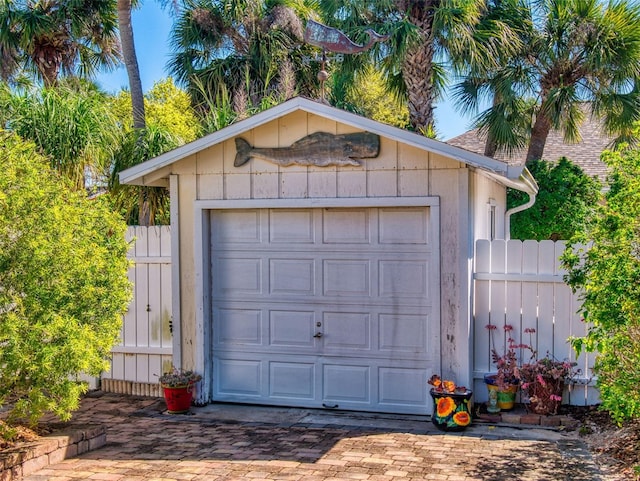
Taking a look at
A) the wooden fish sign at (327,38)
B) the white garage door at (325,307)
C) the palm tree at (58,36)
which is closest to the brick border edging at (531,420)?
the white garage door at (325,307)

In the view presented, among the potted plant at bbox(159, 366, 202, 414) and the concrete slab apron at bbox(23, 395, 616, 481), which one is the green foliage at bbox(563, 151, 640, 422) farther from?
the potted plant at bbox(159, 366, 202, 414)

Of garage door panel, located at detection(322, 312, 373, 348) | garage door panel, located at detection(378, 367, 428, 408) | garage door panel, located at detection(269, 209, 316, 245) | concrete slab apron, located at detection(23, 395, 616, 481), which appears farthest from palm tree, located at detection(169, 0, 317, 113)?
concrete slab apron, located at detection(23, 395, 616, 481)

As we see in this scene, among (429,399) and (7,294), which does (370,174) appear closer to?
(429,399)

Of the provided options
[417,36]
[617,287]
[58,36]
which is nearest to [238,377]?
[617,287]

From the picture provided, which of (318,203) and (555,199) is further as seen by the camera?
(555,199)

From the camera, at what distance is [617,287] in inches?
202

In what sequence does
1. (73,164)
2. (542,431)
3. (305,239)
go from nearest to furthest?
(542,431) < (305,239) < (73,164)

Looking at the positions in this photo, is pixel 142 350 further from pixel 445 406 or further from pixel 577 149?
pixel 577 149

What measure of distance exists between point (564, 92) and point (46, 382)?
11.9 meters

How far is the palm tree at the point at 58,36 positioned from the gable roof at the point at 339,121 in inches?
399

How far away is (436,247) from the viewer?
748cm

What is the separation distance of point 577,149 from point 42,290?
17.6m

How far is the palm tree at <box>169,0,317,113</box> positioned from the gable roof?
10.4 meters

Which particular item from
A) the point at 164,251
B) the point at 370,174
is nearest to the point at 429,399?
the point at 370,174
